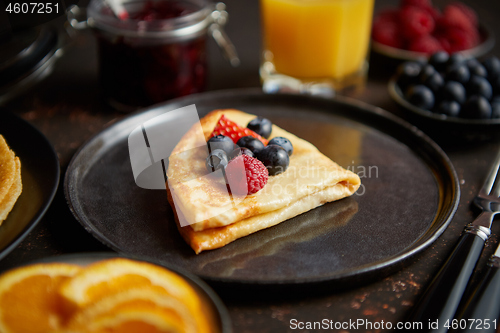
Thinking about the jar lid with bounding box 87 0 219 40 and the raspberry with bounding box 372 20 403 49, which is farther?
the raspberry with bounding box 372 20 403 49

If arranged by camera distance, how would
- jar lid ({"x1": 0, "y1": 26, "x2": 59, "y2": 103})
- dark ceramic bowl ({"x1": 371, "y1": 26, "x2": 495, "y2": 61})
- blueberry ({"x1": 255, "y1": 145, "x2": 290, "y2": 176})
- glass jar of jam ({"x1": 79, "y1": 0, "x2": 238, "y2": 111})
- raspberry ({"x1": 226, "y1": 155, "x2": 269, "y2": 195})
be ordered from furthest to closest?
1. dark ceramic bowl ({"x1": 371, "y1": 26, "x2": 495, "y2": 61})
2. glass jar of jam ({"x1": 79, "y1": 0, "x2": 238, "y2": 111})
3. jar lid ({"x1": 0, "y1": 26, "x2": 59, "y2": 103})
4. blueberry ({"x1": 255, "y1": 145, "x2": 290, "y2": 176})
5. raspberry ({"x1": 226, "y1": 155, "x2": 269, "y2": 195})

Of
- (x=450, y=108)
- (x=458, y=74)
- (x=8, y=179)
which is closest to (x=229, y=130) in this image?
(x=8, y=179)

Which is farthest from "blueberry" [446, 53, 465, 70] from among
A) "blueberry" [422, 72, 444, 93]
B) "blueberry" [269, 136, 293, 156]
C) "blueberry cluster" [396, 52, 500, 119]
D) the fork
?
"blueberry" [269, 136, 293, 156]

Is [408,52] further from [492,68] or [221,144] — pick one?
[221,144]

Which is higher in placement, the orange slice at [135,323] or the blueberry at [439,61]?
the blueberry at [439,61]

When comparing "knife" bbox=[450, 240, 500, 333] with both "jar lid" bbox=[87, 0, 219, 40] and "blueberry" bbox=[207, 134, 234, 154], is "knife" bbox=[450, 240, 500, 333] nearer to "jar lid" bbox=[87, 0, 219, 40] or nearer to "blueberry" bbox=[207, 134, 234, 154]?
"blueberry" bbox=[207, 134, 234, 154]

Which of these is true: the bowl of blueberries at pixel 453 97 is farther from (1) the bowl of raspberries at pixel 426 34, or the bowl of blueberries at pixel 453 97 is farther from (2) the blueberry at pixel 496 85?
(1) the bowl of raspberries at pixel 426 34

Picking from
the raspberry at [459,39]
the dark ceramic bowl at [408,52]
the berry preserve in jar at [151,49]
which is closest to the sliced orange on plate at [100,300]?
the berry preserve in jar at [151,49]

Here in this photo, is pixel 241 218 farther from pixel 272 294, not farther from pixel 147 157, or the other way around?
pixel 147 157
